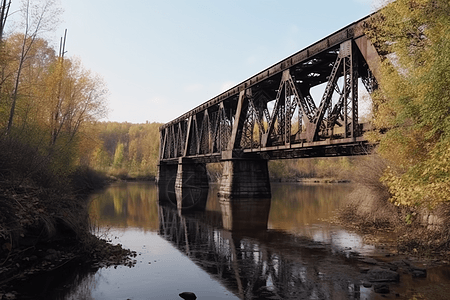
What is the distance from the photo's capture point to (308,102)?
86.1 feet

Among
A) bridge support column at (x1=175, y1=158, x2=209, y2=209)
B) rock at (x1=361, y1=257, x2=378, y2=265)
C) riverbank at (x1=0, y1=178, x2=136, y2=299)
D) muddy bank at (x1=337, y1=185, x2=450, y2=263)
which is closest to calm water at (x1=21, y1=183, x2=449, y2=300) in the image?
rock at (x1=361, y1=257, x2=378, y2=265)

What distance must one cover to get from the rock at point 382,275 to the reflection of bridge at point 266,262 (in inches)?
15.4

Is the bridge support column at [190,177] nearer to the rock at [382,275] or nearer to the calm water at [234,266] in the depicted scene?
the calm water at [234,266]

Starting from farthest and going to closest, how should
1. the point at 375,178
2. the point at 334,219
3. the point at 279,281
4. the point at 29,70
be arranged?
the point at 29,70, the point at 334,219, the point at 375,178, the point at 279,281

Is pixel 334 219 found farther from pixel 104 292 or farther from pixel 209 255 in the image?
pixel 104 292

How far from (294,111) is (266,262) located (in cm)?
1439

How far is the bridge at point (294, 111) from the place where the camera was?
1738 cm

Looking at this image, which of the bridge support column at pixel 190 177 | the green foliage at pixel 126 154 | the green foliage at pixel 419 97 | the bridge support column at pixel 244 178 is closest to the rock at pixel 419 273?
the green foliage at pixel 419 97

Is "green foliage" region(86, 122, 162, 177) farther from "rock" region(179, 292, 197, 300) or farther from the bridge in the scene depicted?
"rock" region(179, 292, 197, 300)

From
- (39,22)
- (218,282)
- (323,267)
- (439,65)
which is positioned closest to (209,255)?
(218,282)

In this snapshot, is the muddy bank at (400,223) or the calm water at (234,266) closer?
the calm water at (234,266)

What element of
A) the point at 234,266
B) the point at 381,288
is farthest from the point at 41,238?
the point at 381,288

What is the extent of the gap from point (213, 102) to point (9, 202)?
30.8 metres

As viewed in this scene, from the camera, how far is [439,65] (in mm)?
8992
